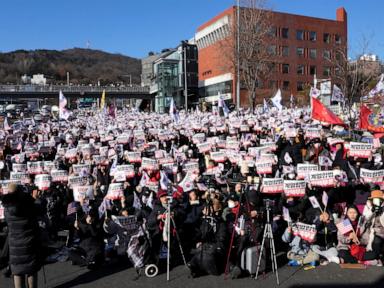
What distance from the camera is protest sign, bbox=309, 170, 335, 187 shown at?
A: 9.38m

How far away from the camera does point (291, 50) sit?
72.3 meters

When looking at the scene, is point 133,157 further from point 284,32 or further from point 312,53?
point 312,53

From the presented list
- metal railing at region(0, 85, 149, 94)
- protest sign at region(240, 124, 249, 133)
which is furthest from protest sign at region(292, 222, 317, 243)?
metal railing at region(0, 85, 149, 94)

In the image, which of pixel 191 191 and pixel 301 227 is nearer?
pixel 301 227

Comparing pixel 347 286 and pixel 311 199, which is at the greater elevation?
pixel 311 199

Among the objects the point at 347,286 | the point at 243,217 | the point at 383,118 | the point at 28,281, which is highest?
the point at 383,118

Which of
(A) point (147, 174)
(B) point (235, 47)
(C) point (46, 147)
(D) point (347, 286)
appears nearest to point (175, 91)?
(B) point (235, 47)

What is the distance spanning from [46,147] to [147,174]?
860 centimetres

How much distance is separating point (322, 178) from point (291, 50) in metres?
66.4

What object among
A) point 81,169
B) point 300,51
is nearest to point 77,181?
point 81,169

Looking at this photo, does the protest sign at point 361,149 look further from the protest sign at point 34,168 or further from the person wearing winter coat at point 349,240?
the protest sign at point 34,168

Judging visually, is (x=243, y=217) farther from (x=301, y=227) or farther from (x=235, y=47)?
(x=235, y=47)

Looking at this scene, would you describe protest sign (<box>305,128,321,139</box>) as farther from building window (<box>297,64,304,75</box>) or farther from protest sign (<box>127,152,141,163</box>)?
building window (<box>297,64,304,75</box>)

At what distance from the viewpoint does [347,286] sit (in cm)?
693
